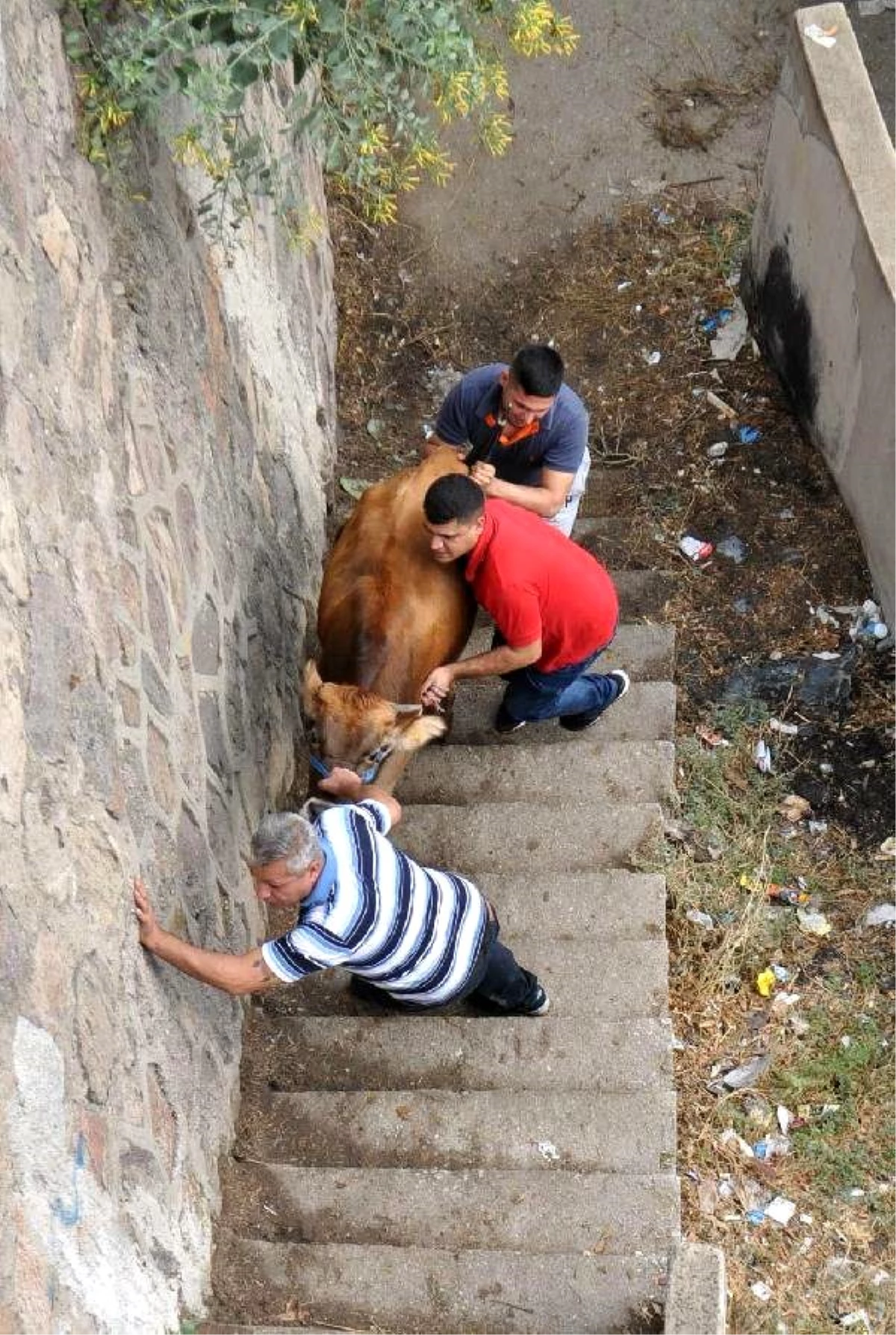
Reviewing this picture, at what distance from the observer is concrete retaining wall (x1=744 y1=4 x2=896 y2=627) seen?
663 centimetres

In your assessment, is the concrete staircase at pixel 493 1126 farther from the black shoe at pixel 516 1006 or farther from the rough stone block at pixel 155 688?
the rough stone block at pixel 155 688

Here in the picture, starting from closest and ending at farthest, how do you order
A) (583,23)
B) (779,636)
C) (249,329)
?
(249,329), (779,636), (583,23)

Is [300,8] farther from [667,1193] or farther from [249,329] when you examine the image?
[667,1193]

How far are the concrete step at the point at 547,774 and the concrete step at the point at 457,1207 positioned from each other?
183 centimetres

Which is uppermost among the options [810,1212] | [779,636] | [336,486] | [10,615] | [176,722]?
[10,615]

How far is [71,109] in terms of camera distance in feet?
13.1

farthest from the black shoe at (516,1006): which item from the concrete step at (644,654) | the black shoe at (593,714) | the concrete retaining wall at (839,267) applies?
the concrete retaining wall at (839,267)

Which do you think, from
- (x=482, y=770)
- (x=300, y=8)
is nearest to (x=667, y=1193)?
(x=482, y=770)

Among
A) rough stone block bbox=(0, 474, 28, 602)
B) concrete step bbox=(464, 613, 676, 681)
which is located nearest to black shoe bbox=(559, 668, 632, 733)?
concrete step bbox=(464, 613, 676, 681)

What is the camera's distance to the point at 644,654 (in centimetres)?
684

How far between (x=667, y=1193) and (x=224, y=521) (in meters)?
2.95

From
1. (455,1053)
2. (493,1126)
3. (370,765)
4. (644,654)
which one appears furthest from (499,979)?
(644,654)

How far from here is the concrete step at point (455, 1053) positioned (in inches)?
195

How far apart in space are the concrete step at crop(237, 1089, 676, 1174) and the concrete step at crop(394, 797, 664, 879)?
45.3 inches
